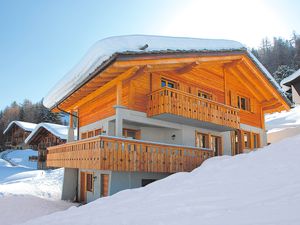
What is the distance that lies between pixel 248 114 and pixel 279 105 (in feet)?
9.09

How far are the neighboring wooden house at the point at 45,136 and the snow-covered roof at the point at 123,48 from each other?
1805cm

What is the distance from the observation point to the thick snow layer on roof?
9473 millimetres

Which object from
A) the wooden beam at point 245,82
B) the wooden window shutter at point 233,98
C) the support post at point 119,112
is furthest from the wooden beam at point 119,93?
the wooden beam at point 245,82

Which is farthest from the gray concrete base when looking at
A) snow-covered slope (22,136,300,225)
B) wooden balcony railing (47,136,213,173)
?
snow-covered slope (22,136,300,225)

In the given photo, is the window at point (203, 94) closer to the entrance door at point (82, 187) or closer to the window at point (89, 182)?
the window at point (89, 182)

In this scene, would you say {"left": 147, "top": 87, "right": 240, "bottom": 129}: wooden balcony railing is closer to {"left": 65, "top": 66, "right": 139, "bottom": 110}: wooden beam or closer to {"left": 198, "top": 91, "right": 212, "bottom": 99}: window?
{"left": 198, "top": 91, "right": 212, "bottom": 99}: window

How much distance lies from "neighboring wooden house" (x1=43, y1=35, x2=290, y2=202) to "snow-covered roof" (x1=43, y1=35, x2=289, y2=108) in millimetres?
38

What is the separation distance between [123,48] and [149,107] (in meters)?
3.46

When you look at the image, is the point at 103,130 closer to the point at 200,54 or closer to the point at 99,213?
the point at 200,54

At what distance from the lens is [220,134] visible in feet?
51.6

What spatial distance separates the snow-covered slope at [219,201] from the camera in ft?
10.3

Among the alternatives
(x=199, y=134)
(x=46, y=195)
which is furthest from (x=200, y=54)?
(x=46, y=195)

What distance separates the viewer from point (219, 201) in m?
3.88

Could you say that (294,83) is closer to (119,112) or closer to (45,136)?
(119,112)
